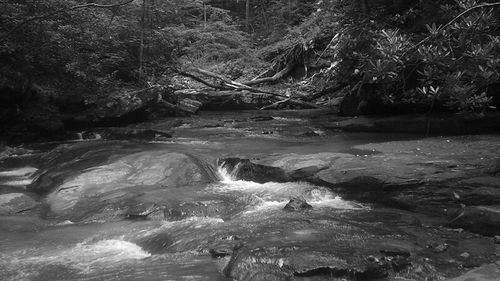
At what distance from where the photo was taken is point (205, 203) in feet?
23.0

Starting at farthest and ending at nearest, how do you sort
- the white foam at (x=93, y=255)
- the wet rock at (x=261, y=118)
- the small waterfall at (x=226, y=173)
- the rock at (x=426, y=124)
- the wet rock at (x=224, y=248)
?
1. the wet rock at (x=261, y=118)
2. the rock at (x=426, y=124)
3. the small waterfall at (x=226, y=173)
4. the white foam at (x=93, y=255)
5. the wet rock at (x=224, y=248)

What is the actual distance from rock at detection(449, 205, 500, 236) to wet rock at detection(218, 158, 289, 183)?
3271 mm

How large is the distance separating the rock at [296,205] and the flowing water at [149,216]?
137 millimetres

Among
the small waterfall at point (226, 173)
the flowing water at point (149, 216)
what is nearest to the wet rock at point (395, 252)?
the flowing water at point (149, 216)

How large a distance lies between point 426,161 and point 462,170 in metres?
0.70

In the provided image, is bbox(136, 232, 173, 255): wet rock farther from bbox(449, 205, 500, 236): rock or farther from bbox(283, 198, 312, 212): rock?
bbox(449, 205, 500, 236): rock

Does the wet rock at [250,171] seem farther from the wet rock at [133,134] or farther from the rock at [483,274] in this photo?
the rock at [483,274]

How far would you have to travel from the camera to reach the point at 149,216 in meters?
6.64

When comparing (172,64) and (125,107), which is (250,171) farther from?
(172,64)

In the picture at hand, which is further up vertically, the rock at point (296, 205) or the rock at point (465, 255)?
the rock at point (465, 255)

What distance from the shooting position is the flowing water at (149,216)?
16.4 ft

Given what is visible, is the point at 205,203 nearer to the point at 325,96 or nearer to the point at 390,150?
the point at 390,150

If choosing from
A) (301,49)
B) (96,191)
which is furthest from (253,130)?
(301,49)

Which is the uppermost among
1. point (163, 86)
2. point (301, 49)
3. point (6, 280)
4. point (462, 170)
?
point (301, 49)
